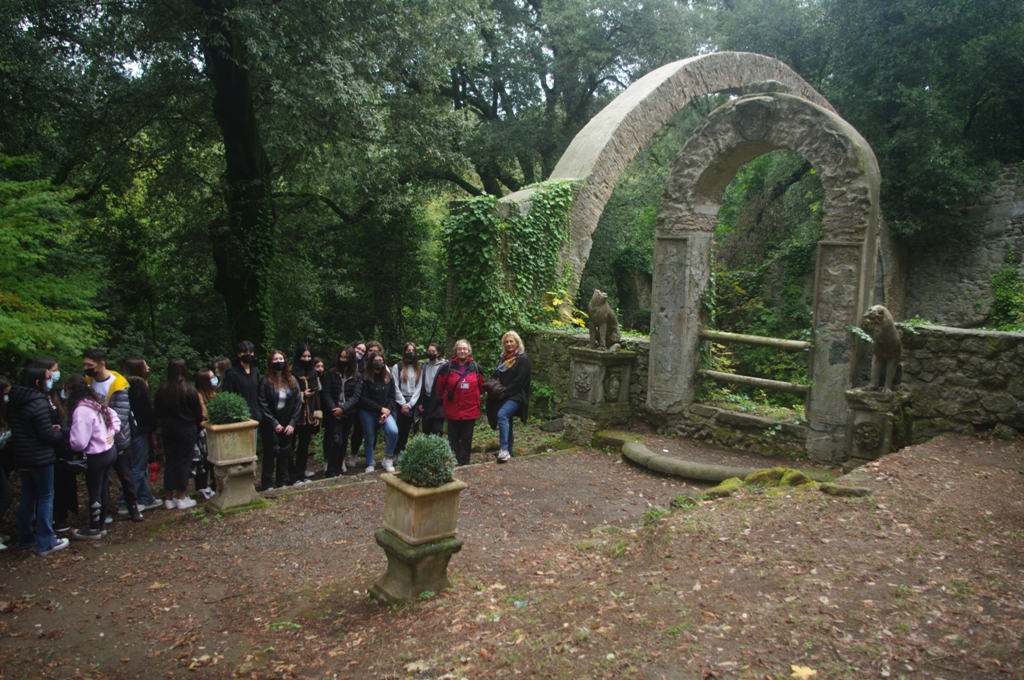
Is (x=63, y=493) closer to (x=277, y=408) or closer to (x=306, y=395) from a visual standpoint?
(x=277, y=408)

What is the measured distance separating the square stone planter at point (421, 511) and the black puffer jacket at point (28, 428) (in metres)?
3.00

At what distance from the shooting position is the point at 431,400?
27.0ft

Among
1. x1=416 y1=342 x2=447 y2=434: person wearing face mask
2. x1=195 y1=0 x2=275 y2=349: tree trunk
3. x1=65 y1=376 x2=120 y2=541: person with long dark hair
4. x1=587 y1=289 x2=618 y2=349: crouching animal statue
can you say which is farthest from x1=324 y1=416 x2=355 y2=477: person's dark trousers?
x1=195 y1=0 x2=275 y2=349: tree trunk

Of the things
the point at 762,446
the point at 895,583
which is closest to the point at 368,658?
the point at 895,583

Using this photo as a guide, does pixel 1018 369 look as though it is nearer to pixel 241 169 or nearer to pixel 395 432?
pixel 395 432

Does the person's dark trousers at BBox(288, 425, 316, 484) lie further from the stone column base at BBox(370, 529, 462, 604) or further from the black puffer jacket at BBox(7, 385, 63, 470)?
the stone column base at BBox(370, 529, 462, 604)

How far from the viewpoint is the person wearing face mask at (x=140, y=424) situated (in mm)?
6691

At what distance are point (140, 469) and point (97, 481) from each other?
0.79 metres

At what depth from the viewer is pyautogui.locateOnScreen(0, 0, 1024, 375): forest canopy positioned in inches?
380

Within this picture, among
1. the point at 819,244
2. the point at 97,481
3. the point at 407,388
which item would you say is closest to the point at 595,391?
the point at 407,388

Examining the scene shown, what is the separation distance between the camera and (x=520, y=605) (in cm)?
446

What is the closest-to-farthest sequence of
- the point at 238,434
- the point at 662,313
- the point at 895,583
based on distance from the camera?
the point at 895,583, the point at 238,434, the point at 662,313

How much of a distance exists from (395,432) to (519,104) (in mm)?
13984

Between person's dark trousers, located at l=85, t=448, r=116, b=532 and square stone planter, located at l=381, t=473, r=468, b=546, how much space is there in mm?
2953
